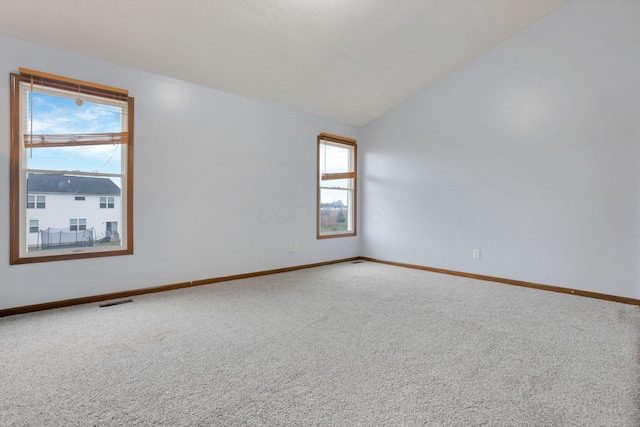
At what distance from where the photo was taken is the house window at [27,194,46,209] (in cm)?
287

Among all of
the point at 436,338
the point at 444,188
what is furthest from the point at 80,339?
the point at 444,188

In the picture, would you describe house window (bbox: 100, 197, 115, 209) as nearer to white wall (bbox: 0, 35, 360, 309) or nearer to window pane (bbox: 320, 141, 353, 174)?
white wall (bbox: 0, 35, 360, 309)

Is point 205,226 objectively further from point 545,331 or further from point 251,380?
point 545,331

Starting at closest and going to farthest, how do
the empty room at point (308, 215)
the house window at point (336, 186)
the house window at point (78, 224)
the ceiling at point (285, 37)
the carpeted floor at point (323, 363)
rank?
1. the carpeted floor at point (323, 363)
2. the empty room at point (308, 215)
3. the ceiling at point (285, 37)
4. the house window at point (78, 224)
5. the house window at point (336, 186)

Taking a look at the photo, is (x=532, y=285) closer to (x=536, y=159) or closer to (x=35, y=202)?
(x=536, y=159)

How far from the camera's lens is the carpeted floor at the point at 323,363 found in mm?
1465

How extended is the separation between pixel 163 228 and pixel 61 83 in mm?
1616

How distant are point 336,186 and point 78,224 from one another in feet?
11.5

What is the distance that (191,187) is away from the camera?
372 cm

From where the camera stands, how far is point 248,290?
11.9 ft

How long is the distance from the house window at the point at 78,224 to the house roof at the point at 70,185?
0.89 ft

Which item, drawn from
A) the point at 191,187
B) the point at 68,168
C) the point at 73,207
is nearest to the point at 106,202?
the point at 73,207

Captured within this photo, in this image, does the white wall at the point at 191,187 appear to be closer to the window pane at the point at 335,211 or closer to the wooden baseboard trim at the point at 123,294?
the wooden baseboard trim at the point at 123,294

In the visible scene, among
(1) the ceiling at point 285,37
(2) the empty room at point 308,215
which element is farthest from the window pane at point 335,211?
(1) the ceiling at point 285,37
